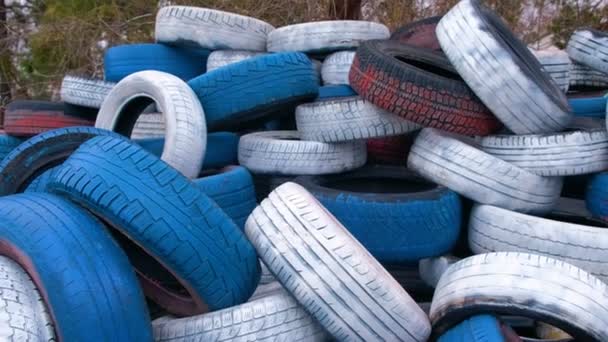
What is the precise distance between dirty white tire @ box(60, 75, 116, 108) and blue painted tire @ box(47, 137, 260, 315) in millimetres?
1716

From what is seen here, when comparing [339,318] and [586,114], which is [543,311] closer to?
[339,318]

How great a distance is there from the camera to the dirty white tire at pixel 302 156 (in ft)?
9.54

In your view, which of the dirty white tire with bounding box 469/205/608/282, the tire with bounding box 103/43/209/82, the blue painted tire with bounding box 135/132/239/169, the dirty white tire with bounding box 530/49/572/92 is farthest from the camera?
the tire with bounding box 103/43/209/82

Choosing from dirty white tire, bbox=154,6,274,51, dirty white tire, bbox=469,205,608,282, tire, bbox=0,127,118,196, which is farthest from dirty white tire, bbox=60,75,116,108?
dirty white tire, bbox=469,205,608,282

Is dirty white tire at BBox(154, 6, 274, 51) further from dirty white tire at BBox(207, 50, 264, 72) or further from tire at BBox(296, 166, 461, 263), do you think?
tire at BBox(296, 166, 461, 263)

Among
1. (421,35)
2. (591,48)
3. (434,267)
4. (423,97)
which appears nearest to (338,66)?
(421,35)

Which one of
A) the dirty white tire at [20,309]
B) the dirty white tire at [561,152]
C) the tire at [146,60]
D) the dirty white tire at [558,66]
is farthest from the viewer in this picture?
the tire at [146,60]

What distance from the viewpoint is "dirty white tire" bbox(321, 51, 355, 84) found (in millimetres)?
3621

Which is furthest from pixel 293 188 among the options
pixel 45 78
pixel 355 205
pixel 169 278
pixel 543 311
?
pixel 45 78

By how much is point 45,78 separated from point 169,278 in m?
7.13

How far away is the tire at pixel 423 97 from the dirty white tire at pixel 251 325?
1.06m

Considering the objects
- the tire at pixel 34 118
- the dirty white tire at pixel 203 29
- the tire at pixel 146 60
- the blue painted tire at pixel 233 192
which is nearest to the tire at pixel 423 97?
the blue painted tire at pixel 233 192

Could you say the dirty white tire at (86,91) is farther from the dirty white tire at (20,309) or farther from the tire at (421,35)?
the dirty white tire at (20,309)

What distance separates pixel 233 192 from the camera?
2.65 meters
